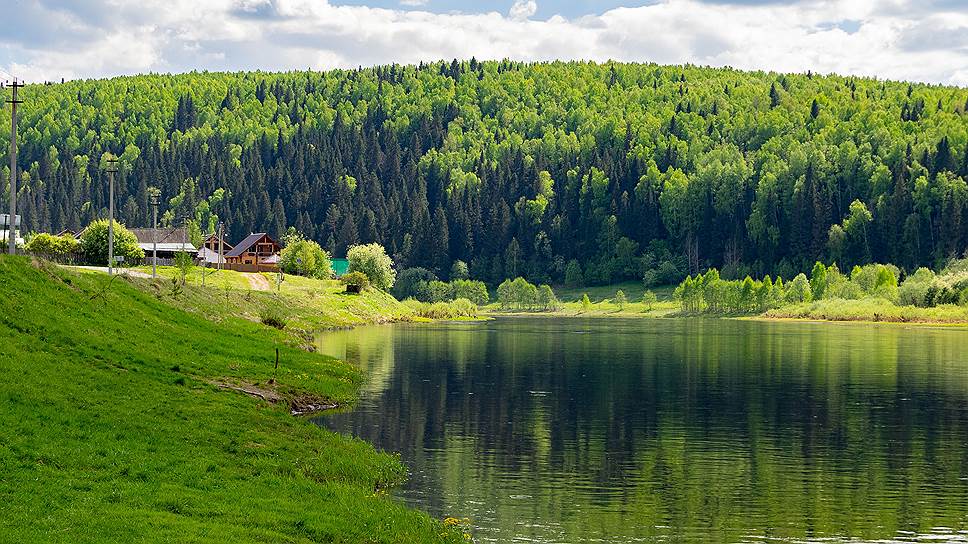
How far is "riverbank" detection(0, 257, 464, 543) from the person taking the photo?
29094 millimetres

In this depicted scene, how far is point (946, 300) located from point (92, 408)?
6613 inches

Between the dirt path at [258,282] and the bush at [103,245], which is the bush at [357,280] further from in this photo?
the bush at [103,245]

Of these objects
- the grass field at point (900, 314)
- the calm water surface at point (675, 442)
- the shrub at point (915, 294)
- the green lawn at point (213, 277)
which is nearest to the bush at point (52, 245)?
the green lawn at point (213, 277)

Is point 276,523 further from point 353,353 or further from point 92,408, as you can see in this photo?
point 353,353

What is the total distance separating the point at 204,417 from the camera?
147 feet

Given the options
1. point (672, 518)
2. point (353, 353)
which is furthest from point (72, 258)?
point (672, 518)

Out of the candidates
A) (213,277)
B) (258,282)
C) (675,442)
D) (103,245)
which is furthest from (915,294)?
(675,442)

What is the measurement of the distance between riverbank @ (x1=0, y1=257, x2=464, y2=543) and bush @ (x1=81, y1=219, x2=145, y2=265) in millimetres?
87422

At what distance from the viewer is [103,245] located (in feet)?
502

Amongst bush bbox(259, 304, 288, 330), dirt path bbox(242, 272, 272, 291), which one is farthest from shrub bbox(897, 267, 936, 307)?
bush bbox(259, 304, 288, 330)

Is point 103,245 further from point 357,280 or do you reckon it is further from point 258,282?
point 357,280

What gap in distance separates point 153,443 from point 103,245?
397 ft

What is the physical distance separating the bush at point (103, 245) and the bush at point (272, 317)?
1142 inches

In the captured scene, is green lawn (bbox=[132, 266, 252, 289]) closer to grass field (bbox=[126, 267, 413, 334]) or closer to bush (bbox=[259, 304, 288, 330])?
grass field (bbox=[126, 267, 413, 334])
